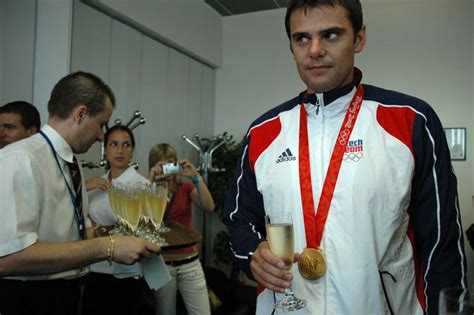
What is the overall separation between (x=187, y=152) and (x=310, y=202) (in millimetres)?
3868

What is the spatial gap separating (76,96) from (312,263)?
1.20m

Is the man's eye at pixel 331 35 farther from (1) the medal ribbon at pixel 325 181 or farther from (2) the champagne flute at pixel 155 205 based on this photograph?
(2) the champagne flute at pixel 155 205

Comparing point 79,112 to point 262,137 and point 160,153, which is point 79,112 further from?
point 160,153

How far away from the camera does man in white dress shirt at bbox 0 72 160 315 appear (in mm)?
1354

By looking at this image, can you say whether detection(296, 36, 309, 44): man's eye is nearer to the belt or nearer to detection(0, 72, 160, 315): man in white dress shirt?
detection(0, 72, 160, 315): man in white dress shirt

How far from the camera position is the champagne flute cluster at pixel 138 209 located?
5.97 ft

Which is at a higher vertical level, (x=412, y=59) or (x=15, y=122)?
(x=412, y=59)

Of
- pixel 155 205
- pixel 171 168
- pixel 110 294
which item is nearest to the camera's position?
pixel 155 205

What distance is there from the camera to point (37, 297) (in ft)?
4.94

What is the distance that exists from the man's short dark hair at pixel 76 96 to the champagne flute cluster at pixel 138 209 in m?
0.38

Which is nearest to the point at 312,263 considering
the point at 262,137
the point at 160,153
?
the point at 262,137

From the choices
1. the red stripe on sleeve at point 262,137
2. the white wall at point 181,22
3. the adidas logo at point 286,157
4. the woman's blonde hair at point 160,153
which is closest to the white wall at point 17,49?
the white wall at point 181,22

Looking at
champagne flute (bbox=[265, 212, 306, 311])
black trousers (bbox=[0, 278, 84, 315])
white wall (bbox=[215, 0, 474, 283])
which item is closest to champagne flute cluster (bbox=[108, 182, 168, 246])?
black trousers (bbox=[0, 278, 84, 315])

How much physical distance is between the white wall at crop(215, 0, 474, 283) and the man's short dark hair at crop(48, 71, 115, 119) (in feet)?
12.3
